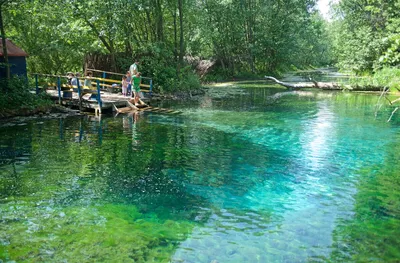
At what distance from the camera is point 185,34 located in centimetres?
3997

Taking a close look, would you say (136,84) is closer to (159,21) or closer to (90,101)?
(90,101)

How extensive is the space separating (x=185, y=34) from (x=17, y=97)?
25.5 m

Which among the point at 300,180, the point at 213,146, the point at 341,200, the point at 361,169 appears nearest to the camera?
the point at 341,200

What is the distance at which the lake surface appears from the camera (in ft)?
19.6

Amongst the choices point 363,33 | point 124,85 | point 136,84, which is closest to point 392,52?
point 136,84

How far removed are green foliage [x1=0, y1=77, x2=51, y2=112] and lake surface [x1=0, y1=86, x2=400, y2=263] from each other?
5.11ft

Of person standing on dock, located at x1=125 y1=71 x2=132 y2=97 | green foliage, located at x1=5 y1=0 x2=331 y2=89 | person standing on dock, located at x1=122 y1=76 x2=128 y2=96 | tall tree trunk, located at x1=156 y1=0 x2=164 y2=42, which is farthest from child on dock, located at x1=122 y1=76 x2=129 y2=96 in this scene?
tall tree trunk, located at x1=156 y1=0 x2=164 y2=42

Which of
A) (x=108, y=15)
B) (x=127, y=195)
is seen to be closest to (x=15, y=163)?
(x=127, y=195)

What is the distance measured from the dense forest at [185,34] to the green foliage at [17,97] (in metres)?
3.79

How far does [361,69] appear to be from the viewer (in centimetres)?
3538

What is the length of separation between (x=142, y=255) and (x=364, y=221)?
4.31 m

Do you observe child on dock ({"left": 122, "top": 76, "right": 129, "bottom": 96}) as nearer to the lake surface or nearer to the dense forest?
the dense forest

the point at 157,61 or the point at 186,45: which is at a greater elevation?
the point at 186,45

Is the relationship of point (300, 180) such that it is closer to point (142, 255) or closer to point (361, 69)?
point (142, 255)
